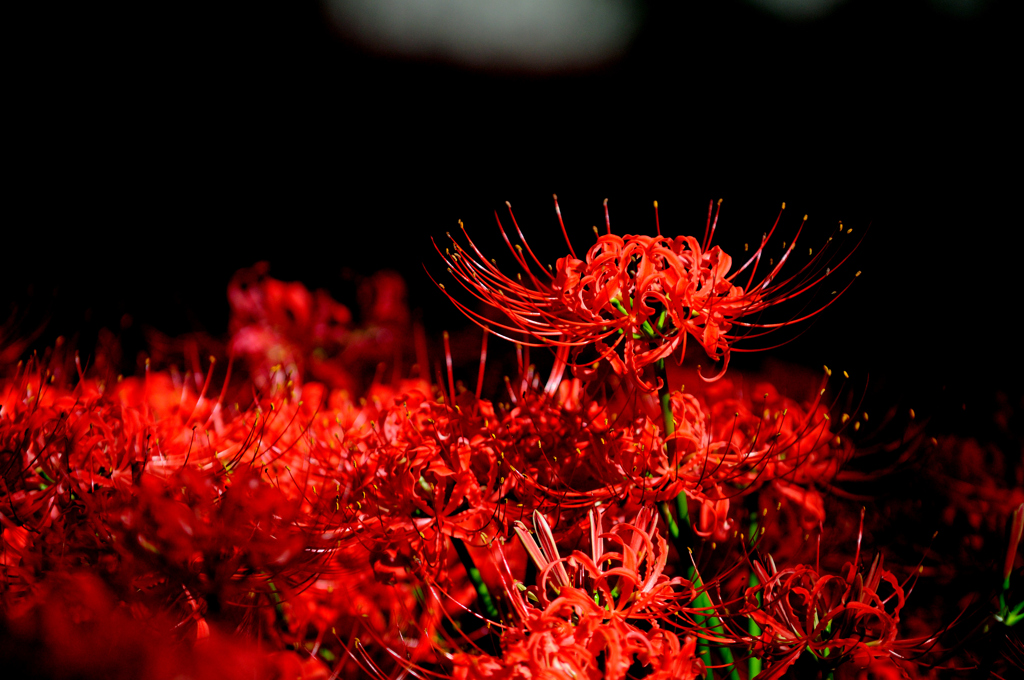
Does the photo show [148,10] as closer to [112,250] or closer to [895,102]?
[112,250]

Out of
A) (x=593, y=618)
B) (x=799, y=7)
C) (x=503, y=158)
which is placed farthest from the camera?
(x=503, y=158)

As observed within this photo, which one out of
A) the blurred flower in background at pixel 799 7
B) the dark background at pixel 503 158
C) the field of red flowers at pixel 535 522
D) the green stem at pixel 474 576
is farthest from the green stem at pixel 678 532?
the blurred flower in background at pixel 799 7

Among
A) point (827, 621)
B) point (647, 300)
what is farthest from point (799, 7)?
point (827, 621)

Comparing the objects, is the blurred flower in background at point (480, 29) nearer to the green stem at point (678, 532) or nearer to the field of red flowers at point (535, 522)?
the field of red flowers at point (535, 522)

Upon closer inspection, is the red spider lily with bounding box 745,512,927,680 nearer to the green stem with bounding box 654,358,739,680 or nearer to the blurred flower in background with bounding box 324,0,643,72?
the green stem with bounding box 654,358,739,680

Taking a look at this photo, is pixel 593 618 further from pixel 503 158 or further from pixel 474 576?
pixel 503 158

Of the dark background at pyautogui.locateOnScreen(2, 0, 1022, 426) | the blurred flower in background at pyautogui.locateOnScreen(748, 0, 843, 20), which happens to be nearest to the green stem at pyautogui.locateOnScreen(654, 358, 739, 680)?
the dark background at pyautogui.locateOnScreen(2, 0, 1022, 426)

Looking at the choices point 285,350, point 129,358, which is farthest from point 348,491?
point 129,358
